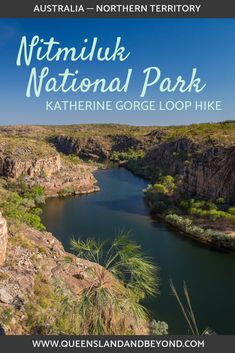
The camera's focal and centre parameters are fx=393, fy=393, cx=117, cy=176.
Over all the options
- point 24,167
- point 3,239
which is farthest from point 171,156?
point 3,239

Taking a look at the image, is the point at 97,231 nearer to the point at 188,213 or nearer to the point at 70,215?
the point at 70,215

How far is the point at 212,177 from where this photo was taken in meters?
58.0

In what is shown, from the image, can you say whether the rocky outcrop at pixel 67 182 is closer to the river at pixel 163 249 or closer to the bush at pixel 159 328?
the river at pixel 163 249

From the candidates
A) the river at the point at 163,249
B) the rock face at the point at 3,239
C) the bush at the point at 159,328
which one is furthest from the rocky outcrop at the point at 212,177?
the rock face at the point at 3,239

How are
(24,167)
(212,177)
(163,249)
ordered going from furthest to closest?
(24,167) → (212,177) → (163,249)

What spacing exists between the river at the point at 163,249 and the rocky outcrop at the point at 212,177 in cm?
839

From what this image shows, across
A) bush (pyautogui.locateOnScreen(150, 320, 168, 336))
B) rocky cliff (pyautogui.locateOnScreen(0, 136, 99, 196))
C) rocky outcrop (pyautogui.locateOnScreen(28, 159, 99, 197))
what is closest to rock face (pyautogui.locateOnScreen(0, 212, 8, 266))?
bush (pyautogui.locateOnScreen(150, 320, 168, 336))

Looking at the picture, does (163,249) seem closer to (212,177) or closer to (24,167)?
(212,177)

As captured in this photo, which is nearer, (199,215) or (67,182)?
(199,215)

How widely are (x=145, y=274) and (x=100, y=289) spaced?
1.67 meters

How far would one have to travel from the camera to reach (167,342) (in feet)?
40.6

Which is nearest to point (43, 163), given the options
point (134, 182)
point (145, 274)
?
point (134, 182)

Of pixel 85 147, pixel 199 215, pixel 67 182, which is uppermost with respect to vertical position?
pixel 85 147

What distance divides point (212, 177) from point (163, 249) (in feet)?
64.2
